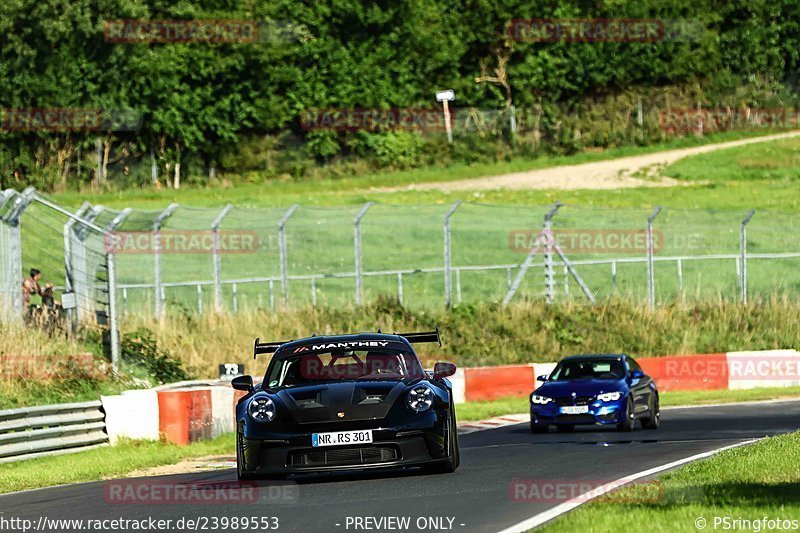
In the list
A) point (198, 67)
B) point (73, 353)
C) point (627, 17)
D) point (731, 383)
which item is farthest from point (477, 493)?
point (627, 17)

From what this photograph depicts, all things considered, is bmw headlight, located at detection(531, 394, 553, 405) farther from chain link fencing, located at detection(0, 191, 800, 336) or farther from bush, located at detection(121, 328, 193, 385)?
chain link fencing, located at detection(0, 191, 800, 336)

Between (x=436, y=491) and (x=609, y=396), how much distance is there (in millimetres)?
9420

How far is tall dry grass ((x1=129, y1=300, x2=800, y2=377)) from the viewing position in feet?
102

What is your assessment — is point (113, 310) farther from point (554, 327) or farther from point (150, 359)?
point (554, 327)

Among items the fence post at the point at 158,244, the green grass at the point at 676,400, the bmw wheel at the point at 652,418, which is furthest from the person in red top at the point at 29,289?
the bmw wheel at the point at 652,418

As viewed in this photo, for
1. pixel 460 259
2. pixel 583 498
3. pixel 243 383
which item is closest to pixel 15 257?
pixel 243 383

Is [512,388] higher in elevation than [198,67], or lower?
lower

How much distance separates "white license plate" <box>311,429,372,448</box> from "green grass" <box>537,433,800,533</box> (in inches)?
93.1

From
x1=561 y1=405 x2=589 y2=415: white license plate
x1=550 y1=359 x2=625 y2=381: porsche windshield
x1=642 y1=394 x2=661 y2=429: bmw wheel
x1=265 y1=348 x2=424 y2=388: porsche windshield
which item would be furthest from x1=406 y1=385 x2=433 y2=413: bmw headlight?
x1=550 y1=359 x2=625 y2=381: porsche windshield

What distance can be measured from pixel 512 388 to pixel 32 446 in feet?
38.7

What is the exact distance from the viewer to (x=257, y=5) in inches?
2852

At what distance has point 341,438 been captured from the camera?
13.4 meters

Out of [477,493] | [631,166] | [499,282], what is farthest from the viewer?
[631,166]

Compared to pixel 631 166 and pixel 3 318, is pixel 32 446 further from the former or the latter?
pixel 631 166
